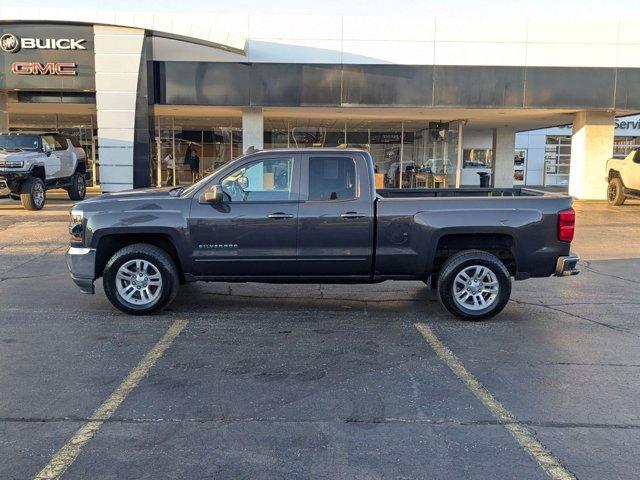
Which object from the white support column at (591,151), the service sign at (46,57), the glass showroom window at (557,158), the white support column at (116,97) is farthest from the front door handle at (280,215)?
the glass showroom window at (557,158)

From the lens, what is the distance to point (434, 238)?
21.6ft

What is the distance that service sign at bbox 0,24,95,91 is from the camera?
18828 millimetres

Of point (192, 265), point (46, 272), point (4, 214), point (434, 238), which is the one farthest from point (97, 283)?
point (4, 214)

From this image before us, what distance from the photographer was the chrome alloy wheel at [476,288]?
6680mm

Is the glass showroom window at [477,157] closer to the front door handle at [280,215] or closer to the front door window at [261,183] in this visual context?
the front door window at [261,183]

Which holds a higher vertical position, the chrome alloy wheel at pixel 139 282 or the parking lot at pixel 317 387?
the chrome alloy wheel at pixel 139 282

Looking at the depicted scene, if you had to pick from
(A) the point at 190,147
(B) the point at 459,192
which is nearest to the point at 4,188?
(A) the point at 190,147

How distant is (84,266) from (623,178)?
1826 cm

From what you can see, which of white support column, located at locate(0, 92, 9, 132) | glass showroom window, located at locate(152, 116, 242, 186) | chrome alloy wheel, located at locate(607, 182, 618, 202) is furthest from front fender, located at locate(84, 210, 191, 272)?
glass showroom window, located at locate(152, 116, 242, 186)

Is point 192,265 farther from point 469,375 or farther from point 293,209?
point 469,375

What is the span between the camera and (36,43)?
62.0 feet

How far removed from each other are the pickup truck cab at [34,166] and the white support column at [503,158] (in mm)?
20053

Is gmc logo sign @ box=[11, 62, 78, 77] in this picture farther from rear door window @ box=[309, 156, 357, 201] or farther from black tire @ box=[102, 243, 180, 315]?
rear door window @ box=[309, 156, 357, 201]

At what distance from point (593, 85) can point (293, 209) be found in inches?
671
